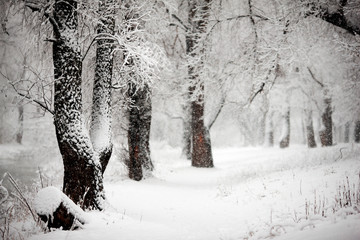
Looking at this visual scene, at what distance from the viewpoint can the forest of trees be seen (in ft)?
16.0

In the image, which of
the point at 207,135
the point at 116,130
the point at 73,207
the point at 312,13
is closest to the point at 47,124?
the point at 116,130

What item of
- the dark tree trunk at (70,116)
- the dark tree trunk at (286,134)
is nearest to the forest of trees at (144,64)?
the dark tree trunk at (70,116)

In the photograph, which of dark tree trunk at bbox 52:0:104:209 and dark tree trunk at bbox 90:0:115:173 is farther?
dark tree trunk at bbox 90:0:115:173

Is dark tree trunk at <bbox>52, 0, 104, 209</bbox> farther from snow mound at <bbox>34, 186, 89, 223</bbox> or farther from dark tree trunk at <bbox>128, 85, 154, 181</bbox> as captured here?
dark tree trunk at <bbox>128, 85, 154, 181</bbox>

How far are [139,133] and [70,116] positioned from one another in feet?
14.9

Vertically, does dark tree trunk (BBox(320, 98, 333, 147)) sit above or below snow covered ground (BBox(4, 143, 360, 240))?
above

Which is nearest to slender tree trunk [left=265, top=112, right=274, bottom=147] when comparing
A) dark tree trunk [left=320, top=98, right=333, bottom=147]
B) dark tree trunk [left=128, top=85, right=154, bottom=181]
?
dark tree trunk [left=320, top=98, right=333, bottom=147]

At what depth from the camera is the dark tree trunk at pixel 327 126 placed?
17.3 m

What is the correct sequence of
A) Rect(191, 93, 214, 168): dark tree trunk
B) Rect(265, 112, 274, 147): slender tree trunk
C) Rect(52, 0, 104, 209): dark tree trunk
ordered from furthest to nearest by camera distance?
Rect(265, 112, 274, 147): slender tree trunk < Rect(191, 93, 214, 168): dark tree trunk < Rect(52, 0, 104, 209): dark tree trunk

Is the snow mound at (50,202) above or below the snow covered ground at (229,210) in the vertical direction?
above

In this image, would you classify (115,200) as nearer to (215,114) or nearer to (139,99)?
(139,99)

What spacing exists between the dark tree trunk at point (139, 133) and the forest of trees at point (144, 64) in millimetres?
37

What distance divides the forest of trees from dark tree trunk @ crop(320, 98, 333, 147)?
7cm

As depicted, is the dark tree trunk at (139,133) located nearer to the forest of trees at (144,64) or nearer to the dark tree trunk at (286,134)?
the forest of trees at (144,64)
